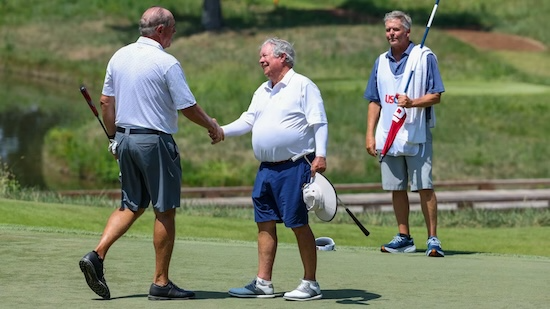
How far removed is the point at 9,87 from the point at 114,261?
32021mm

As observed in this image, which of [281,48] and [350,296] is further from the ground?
[281,48]

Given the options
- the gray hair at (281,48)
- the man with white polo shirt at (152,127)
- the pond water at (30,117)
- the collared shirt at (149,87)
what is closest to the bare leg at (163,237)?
the man with white polo shirt at (152,127)

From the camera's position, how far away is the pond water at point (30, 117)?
27891 millimetres

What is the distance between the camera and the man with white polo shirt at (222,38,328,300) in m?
8.15

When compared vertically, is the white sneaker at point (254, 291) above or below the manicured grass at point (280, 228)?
above

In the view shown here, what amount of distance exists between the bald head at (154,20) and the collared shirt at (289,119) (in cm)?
80

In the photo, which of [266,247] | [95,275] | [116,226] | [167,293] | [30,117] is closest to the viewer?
[95,275]

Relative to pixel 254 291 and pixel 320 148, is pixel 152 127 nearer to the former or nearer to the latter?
pixel 320 148

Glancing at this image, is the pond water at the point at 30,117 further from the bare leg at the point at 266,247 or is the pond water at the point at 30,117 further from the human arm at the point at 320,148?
the human arm at the point at 320,148

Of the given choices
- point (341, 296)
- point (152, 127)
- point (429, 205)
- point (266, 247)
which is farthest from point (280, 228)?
point (152, 127)

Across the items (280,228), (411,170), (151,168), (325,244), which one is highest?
(151,168)

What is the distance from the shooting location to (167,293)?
25.8ft

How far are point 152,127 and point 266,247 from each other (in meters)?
1.07

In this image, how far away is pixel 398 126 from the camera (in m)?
10.9
